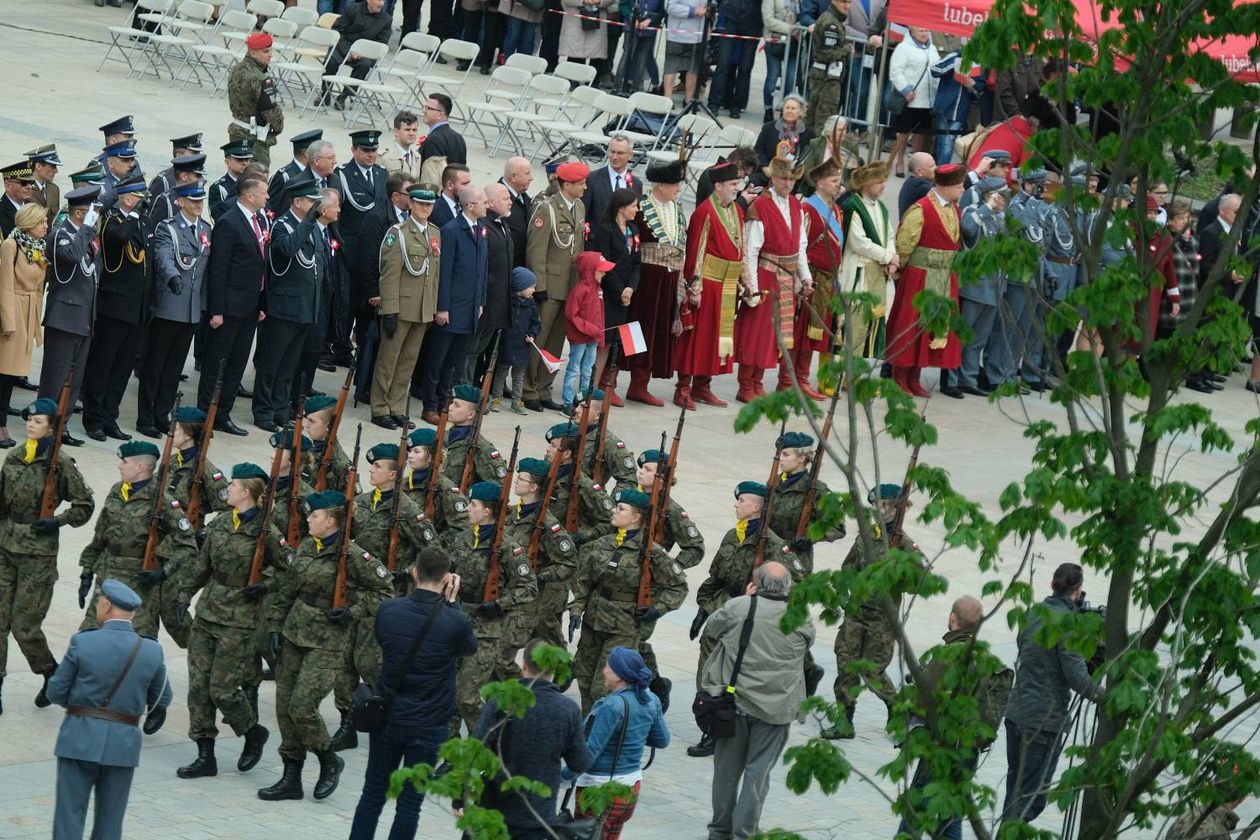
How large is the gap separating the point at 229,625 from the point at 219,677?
0.26 m

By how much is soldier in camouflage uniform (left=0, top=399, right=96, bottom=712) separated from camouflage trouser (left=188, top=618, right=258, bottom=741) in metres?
0.92

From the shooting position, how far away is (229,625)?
1060 cm

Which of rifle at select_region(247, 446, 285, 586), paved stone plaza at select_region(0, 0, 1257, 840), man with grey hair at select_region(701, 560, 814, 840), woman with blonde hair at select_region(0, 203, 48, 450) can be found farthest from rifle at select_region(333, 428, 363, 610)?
woman with blonde hair at select_region(0, 203, 48, 450)

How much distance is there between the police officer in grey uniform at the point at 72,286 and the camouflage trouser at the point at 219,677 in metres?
4.00

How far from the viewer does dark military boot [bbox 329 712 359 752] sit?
10.9m

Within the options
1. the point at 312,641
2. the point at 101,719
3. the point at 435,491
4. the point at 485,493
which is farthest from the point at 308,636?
the point at 435,491

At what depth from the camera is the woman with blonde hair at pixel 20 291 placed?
14.2 meters

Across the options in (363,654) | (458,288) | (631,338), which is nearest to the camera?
(363,654)

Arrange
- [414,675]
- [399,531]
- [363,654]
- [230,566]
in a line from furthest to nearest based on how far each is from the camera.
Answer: [399,531]
[363,654]
[230,566]
[414,675]

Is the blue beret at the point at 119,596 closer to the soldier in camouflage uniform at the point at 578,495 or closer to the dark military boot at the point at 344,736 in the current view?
the dark military boot at the point at 344,736

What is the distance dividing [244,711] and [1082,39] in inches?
223

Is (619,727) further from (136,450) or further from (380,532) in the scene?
(136,450)

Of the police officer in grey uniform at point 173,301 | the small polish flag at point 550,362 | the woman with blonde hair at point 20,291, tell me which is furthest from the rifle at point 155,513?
the small polish flag at point 550,362

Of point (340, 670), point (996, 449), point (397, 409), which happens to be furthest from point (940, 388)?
point (340, 670)
